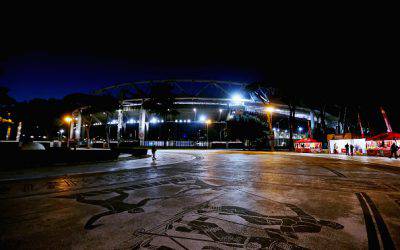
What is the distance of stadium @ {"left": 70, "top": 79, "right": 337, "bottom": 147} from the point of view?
5688 centimetres

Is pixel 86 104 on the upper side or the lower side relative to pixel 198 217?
upper

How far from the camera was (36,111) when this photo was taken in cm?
7344

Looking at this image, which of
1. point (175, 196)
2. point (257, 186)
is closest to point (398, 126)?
point (257, 186)

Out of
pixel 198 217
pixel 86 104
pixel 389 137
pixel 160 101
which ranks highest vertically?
pixel 86 104

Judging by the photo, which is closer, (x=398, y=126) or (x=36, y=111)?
(x=398, y=126)

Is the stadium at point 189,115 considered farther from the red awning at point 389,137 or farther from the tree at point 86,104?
the red awning at point 389,137

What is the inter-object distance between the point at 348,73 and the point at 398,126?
21.5 m

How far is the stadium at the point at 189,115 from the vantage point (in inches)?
2239

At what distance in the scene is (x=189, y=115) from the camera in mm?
77000

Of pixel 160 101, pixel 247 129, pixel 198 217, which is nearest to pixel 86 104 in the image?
pixel 160 101

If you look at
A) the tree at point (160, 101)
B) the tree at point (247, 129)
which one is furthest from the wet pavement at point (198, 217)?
the tree at point (247, 129)

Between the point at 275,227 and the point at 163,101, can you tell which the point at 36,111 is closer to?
the point at 163,101

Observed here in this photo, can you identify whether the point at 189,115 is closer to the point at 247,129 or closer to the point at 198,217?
the point at 247,129

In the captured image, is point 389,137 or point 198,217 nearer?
point 198,217
